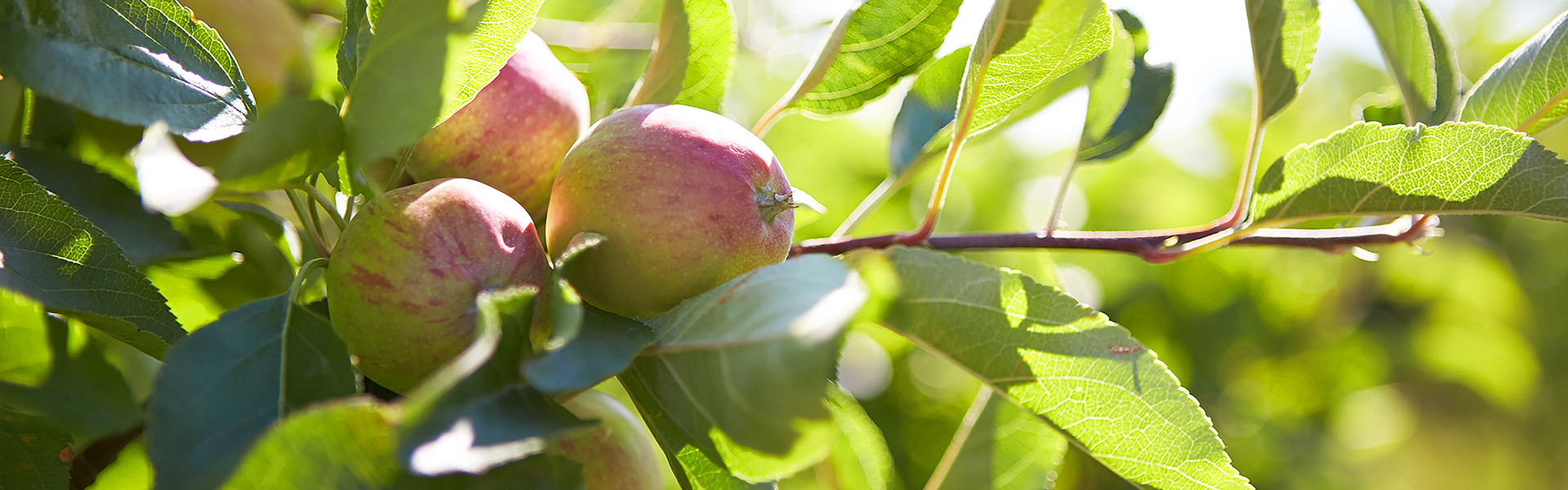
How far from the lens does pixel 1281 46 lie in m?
0.52

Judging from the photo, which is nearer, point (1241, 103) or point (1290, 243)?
point (1290, 243)

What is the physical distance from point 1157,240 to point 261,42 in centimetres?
63

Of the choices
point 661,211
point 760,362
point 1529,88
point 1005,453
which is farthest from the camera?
point 1005,453

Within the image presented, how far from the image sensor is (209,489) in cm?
28

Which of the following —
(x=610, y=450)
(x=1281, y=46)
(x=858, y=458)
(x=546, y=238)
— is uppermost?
(x=1281, y=46)

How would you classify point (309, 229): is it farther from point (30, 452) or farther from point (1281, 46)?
point (1281, 46)

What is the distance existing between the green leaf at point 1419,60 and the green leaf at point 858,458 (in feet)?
1.41

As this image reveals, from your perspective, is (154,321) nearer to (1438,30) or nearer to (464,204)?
(464,204)

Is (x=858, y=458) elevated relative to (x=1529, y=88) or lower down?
lower down

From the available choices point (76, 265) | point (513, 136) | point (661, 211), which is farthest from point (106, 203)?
point (661, 211)

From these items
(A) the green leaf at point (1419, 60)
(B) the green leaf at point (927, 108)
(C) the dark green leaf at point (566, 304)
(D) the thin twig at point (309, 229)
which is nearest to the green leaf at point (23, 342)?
(D) the thin twig at point (309, 229)

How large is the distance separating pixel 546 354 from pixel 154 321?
219mm

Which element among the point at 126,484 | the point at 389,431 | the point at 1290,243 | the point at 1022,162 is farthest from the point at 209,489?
the point at 1022,162

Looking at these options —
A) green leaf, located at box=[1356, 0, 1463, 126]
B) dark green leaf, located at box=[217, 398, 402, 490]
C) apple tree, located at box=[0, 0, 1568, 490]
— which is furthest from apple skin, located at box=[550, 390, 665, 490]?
green leaf, located at box=[1356, 0, 1463, 126]
